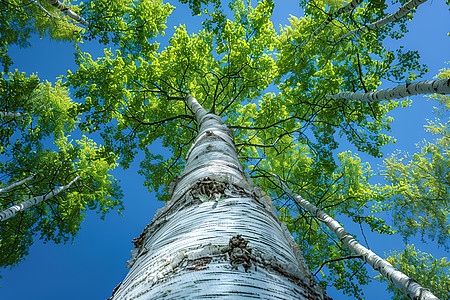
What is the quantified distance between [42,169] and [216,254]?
31.5 feet

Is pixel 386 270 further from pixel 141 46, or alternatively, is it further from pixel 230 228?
pixel 141 46

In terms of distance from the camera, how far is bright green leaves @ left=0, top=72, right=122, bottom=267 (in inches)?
252

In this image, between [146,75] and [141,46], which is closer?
[146,75]

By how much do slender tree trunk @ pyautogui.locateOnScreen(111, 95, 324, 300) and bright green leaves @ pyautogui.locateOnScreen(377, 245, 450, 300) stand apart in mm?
9985

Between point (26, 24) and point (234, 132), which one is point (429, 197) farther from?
point (26, 24)

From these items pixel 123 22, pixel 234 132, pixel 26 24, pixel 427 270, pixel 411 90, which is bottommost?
pixel 427 270

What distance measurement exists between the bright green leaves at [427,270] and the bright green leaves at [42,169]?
1153 cm

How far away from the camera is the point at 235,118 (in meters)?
8.52

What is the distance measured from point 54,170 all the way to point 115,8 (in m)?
5.79

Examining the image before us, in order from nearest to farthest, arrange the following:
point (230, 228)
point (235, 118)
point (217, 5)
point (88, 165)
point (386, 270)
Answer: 1. point (230, 228)
2. point (386, 270)
3. point (217, 5)
4. point (235, 118)
5. point (88, 165)

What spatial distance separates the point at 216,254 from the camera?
81cm

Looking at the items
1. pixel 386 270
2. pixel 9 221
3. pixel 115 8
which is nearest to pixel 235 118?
pixel 115 8

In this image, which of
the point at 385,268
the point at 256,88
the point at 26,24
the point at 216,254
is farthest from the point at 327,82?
the point at 26,24

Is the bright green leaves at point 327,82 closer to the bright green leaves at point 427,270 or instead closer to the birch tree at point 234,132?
the birch tree at point 234,132
